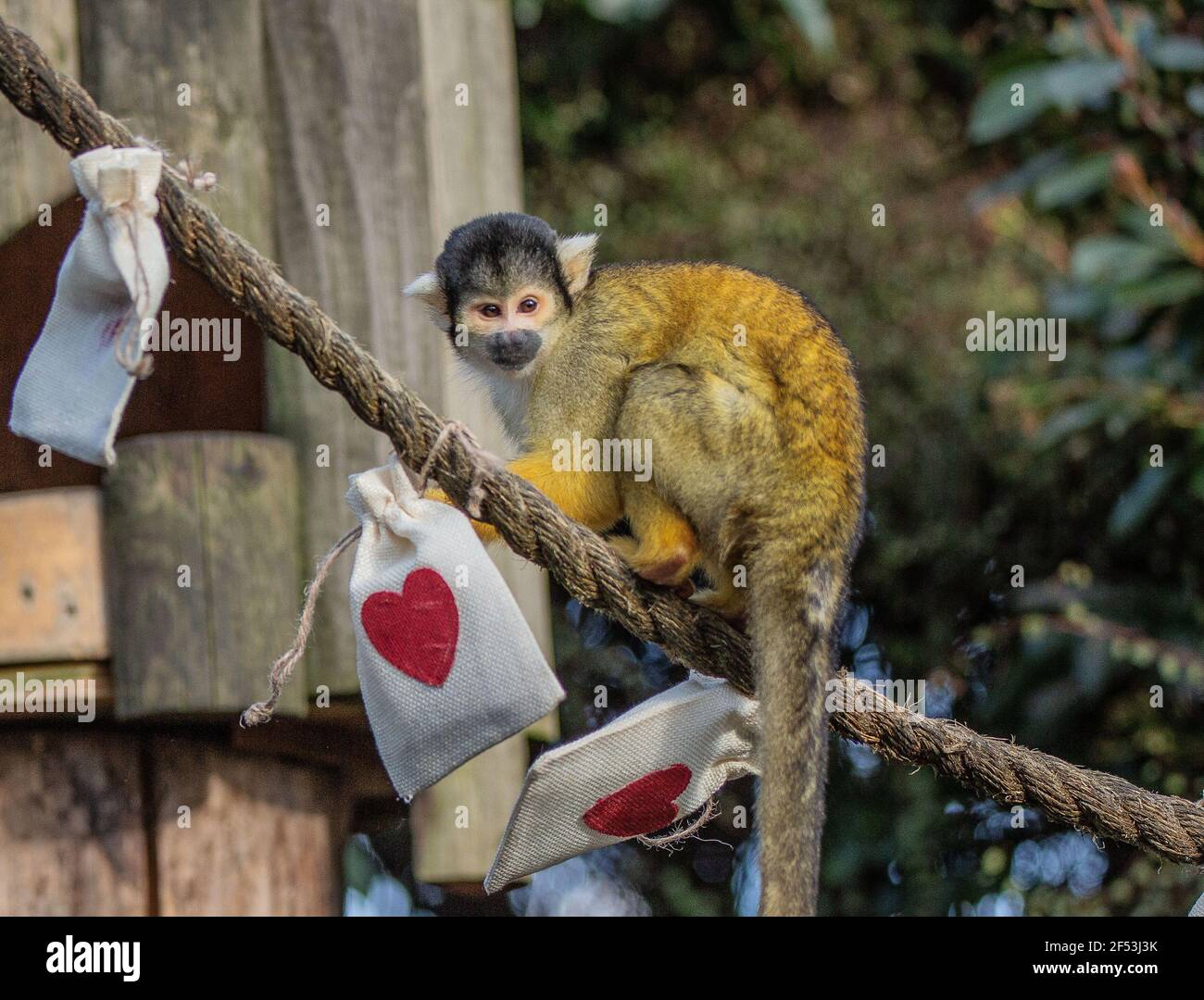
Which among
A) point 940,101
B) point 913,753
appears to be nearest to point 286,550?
point 913,753

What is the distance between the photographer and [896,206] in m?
7.54

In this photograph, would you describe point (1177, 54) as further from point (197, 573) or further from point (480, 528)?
point (197, 573)

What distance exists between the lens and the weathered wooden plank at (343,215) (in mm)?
3961

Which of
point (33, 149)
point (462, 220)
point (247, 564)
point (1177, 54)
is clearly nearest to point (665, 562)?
point (247, 564)

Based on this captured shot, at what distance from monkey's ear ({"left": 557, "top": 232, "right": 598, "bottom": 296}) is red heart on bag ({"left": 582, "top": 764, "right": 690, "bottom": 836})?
1313 mm

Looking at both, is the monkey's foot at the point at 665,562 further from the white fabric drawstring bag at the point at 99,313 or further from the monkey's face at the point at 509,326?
the white fabric drawstring bag at the point at 99,313

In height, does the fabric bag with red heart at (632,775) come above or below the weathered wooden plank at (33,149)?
below

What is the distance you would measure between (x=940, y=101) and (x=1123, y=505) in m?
3.21

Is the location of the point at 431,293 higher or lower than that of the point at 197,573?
higher

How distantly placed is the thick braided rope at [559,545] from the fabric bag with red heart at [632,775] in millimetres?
122

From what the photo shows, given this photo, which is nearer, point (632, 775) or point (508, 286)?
point (632, 775)

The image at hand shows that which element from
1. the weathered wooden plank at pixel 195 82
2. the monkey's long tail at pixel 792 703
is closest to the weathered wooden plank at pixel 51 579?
the weathered wooden plank at pixel 195 82

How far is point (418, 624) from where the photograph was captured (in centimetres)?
277

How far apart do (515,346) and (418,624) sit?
1083 millimetres
